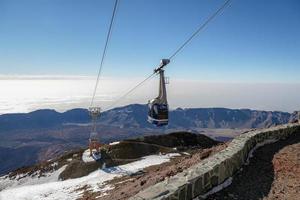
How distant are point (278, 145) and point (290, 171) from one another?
718 centimetres

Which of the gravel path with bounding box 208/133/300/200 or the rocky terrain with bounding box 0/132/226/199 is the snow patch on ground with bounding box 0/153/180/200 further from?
the gravel path with bounding box 208/133/300/200

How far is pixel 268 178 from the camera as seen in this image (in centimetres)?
1611

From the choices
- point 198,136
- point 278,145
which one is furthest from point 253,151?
point 198,136

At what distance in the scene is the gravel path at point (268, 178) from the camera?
13.9m

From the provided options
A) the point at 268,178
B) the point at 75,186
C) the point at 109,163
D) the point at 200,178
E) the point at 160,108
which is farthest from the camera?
the point at 109,163

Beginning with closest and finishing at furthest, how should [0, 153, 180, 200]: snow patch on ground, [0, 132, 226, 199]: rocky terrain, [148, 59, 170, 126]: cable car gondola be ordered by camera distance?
1. [148, 59, 170, 126]: cable car gondola
2. [0, 153, 180, 200]: snow patch on ground
3. [0, 132, 226, 199]: rocky terrain

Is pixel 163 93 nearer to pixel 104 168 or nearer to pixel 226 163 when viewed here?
pixel 226 163

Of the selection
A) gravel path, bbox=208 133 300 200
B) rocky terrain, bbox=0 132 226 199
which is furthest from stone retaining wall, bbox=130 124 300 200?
rocky terrain, bbox=0 132 226 199

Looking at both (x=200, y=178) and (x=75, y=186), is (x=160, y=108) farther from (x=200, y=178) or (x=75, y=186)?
(x=200, y=178)

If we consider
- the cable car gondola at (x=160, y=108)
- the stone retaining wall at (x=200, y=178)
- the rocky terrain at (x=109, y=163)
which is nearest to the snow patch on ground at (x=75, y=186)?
the rocky terrain at (x=109, y=163)

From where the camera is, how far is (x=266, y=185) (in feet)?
49.6

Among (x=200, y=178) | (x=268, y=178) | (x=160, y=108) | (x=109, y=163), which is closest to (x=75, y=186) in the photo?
(x=109, y=163)

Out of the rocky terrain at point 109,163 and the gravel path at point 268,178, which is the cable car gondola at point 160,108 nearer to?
the rocky terrain at point 109,163

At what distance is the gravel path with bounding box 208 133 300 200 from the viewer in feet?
45.5
